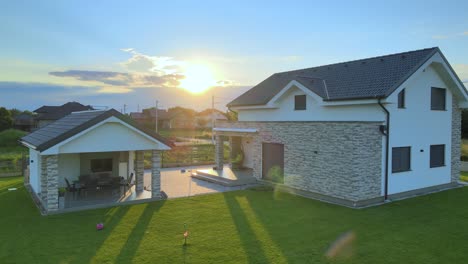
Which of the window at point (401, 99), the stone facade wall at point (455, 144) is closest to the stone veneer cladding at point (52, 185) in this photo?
the window at point (401, 99)

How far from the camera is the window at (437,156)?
1742 centimetres

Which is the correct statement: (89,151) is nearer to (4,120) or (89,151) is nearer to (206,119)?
(4,120)

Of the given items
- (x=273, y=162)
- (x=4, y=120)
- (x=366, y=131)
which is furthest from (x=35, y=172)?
(x=4, y=120)

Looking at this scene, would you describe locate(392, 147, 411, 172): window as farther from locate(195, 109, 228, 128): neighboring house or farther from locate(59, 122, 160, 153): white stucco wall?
locate(195, 109, 228, 128): neighboring house

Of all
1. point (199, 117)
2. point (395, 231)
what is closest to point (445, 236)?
point (395, 231)

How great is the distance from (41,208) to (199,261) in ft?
27.4

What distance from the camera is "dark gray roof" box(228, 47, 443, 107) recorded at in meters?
14.9

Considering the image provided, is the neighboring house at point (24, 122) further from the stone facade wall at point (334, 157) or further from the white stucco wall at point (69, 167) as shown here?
the stone facade wall at point (334, 157)

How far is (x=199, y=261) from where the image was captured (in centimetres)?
821

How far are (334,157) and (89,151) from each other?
400 inches

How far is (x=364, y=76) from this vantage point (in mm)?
16766

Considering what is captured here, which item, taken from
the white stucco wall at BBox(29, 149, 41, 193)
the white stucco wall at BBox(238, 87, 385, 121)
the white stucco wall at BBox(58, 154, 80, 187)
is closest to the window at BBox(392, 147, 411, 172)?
the white stucco wall at BBox(238, 87, 385, 121)

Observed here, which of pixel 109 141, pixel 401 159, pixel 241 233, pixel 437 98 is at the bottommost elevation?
pixel 241 233

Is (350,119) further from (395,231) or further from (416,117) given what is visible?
(395,231)
